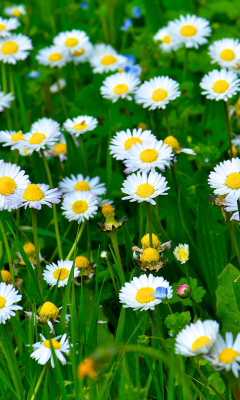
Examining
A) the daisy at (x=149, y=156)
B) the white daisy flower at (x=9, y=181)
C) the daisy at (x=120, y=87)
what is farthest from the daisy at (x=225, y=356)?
the daisy at (x=120, y=87)

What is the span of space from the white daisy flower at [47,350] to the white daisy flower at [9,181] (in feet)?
1.37

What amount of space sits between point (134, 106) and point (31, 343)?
53.5 inches

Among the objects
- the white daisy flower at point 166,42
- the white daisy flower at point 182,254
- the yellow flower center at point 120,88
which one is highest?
the white daisy flower at point 166,42

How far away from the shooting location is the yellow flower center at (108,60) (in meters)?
2.52

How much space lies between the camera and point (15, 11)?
3.21 metres

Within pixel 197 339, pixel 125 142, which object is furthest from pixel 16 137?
pixel 197 339

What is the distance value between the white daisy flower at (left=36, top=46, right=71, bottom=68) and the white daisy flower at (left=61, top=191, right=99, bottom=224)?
3.20 ft

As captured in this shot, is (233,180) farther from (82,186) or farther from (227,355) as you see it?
(82,186)

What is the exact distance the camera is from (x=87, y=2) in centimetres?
355

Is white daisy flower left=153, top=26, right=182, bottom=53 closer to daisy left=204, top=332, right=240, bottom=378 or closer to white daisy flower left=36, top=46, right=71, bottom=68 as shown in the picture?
white daisy flower left=36, top=46, right=71, bottom=68

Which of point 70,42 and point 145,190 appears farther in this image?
point 70,42

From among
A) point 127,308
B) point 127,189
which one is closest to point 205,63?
point 127,189

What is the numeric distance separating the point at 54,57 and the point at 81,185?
3.05 feet

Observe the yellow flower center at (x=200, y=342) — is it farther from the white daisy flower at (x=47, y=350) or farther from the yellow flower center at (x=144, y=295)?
the white daisy flower at (x=47, y=350)
